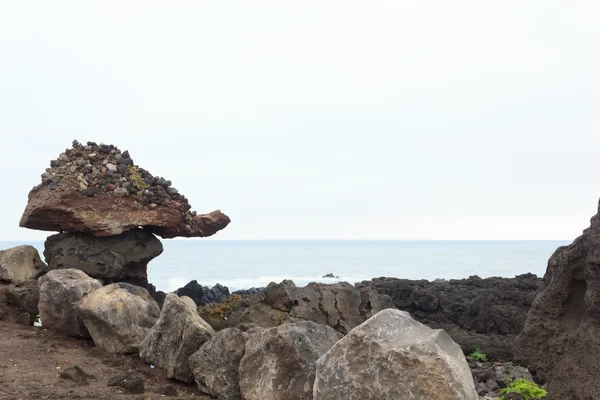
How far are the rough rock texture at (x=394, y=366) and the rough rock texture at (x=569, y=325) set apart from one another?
2.75 feet

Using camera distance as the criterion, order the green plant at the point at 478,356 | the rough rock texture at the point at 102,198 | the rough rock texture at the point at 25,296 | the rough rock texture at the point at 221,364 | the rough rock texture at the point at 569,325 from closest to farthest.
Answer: the rough rock texture at the point at 569,325 < the rough rock texture at the point at 221,364 < the rough rock texture at the point at 25,296 < the green plant at the point at 478,356 < the rough rock texture at the point at 102,198

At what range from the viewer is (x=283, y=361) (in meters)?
6.41

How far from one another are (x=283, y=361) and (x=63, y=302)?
18.4 ft

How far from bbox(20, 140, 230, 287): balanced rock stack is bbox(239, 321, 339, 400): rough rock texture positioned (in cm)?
784

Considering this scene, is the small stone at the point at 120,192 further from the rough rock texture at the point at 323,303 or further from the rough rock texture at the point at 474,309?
the rough rock texture at the point at 474,309

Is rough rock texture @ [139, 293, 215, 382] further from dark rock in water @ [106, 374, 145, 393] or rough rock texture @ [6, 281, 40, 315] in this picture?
rough rock texture @ [6, 281, 40, 315]

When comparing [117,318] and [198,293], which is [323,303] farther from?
[198,293]

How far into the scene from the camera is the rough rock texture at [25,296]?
1149 cm

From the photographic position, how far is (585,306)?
16.9ft

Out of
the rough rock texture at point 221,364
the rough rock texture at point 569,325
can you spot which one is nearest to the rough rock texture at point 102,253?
the rough rock texture at point 221,364

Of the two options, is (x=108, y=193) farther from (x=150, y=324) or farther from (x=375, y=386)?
(x=375, y=386)

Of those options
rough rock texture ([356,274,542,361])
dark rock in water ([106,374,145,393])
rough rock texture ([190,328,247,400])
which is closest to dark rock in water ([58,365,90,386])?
dark rock in water ([106,374,145,393])

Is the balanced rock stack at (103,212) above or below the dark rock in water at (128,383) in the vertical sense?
above

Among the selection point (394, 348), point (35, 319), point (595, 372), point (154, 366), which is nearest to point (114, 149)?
point (35, 319)
